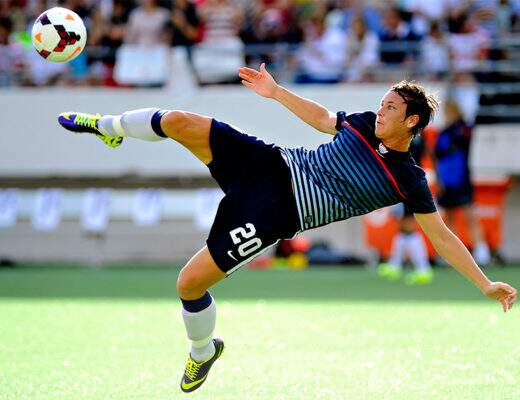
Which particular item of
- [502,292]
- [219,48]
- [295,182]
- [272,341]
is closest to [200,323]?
[295,182]

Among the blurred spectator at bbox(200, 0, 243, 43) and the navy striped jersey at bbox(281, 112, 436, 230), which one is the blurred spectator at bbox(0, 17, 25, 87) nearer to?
the blurred spectator at bbox(200, 0, 243, 43)

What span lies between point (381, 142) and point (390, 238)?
1108 centimetres

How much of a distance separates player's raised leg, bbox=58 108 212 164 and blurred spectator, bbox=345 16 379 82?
11.2 m

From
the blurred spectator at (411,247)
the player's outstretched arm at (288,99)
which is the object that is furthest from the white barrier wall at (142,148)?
the player's outstretched arm at (288,99)

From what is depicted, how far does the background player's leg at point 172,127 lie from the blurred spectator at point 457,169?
387 inches

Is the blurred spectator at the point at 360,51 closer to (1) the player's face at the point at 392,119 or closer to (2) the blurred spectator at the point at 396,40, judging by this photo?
(2) the blurred spectator at the point at 396,40

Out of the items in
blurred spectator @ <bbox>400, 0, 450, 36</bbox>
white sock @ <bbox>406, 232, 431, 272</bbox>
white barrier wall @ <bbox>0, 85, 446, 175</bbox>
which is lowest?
white sock @ <bbox>406, 232, 431, 272</bbox>

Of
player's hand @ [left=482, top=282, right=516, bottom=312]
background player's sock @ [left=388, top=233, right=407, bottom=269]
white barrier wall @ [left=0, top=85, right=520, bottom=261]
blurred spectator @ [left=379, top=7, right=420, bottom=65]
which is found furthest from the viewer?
white barrier wall @ [left=0, top=85, right=520, bottom=261]

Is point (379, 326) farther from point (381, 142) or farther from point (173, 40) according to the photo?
point (173, 40)

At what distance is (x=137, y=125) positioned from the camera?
6.87m

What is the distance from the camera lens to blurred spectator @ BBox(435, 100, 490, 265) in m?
16.1

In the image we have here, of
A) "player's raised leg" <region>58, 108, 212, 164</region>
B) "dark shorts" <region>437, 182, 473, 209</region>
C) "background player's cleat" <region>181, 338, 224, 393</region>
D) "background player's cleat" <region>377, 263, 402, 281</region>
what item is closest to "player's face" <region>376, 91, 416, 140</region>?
"player's raised leg" <region>58, 108, 212, 164</region>

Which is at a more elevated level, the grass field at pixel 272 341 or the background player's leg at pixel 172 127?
the background player's leg at pixel 172 127

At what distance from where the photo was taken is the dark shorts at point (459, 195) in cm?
1627
